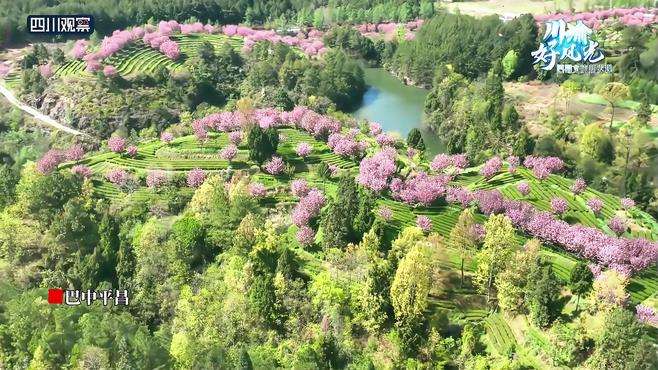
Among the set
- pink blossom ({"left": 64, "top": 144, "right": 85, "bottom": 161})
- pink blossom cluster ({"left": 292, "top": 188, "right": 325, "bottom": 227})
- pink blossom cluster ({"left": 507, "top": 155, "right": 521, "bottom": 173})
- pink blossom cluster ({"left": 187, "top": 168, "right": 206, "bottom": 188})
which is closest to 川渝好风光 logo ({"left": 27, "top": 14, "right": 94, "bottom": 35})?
pink blossom ({"left": 64, "top": 144, "right": 85, "bottom": 161})

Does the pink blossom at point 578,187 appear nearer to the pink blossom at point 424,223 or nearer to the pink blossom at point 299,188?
the pink blossom at point 424,223

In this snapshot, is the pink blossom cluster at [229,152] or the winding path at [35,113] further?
the winding path at [35,113]

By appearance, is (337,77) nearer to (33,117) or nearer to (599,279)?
(33,117)

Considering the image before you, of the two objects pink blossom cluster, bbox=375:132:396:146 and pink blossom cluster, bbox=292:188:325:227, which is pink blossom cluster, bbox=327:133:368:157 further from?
pink blossom cluster, bbox=292:188:325:227

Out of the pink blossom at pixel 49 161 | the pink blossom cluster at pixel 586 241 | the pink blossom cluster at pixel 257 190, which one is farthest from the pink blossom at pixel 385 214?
the pink blossom at pixel 49 161

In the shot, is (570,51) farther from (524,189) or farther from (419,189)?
(419,189)

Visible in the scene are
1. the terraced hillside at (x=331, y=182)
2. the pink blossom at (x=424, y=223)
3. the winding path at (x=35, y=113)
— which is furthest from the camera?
the winding path at (x=35, y=113)
